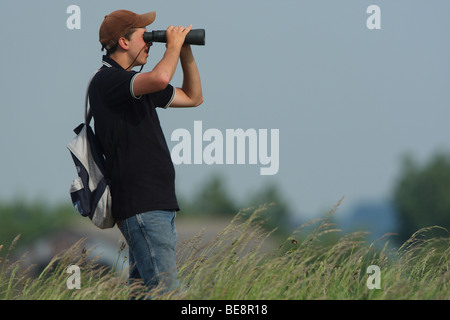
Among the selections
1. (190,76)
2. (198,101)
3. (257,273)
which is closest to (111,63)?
(190,76)

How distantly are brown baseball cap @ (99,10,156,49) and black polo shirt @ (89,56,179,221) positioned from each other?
10.0 inches

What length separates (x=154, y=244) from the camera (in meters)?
4.73

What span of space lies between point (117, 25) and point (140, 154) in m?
0.99

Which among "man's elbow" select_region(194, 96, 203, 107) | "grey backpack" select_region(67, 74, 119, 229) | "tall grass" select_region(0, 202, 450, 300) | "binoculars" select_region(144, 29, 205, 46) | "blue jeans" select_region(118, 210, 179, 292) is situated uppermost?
"binoculars" select_region(144, 29, 205, 46)

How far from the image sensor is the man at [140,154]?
4.72 metres

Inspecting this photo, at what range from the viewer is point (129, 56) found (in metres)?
5.10

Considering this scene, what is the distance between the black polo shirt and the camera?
475 cm

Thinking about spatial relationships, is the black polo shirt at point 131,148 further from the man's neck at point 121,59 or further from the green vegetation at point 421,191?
the green vegetation at point 421,191

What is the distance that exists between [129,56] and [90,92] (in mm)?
399

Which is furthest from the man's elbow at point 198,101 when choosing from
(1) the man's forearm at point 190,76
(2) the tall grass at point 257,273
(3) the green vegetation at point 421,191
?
(3) the green vegetation at point 421,191

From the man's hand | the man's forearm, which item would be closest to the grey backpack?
the man's hand

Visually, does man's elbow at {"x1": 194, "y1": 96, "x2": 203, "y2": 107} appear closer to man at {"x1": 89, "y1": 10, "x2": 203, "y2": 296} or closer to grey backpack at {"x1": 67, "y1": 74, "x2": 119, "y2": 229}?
man at {"x1": 89, "y1": 10, "x2": 203, "y2": 296}

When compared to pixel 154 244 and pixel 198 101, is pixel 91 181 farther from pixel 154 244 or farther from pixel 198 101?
pixel 198 101
